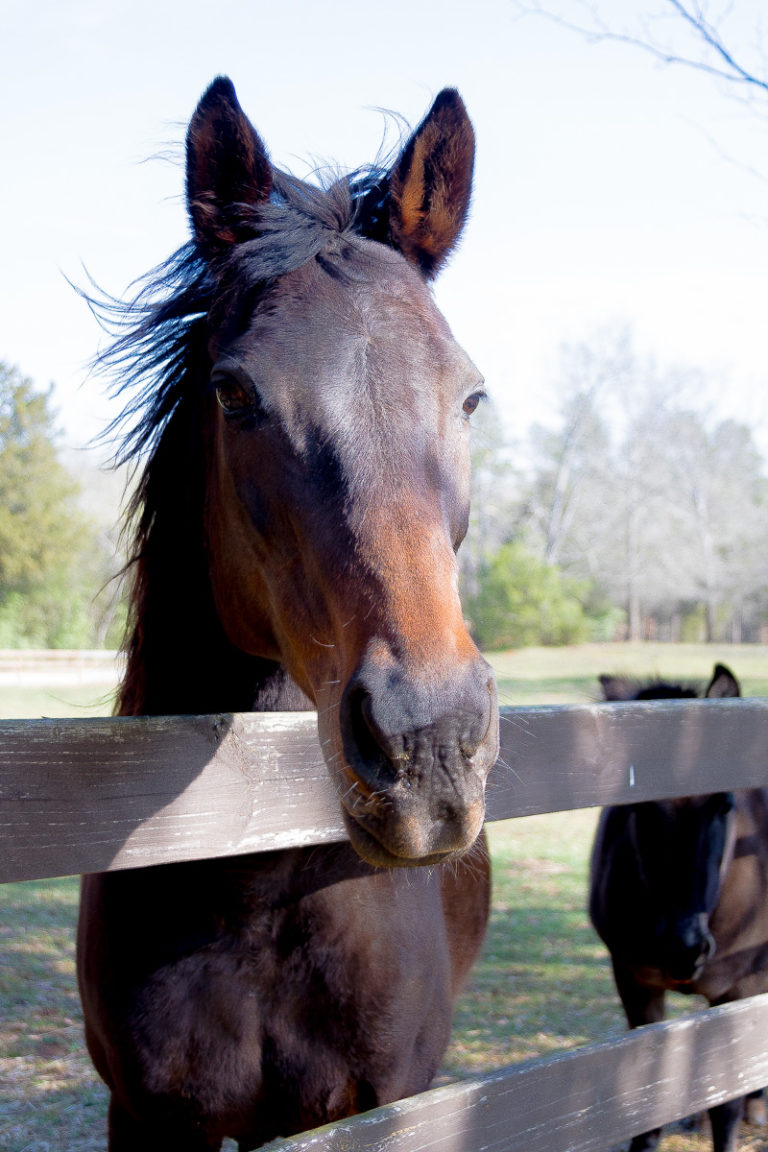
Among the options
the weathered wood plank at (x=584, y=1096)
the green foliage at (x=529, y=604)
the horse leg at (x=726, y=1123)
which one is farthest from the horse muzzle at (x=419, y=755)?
the green foliage at (x=529, y=604)

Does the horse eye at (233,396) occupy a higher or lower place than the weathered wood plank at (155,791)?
higher

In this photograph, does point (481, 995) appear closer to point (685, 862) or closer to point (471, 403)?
point (685, 862)

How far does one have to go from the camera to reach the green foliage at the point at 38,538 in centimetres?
1798

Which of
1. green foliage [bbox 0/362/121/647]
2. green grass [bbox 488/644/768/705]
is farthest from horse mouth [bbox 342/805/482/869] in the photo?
green grass [bbox 488/644/768/705]

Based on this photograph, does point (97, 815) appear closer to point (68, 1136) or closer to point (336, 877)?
point (336, 877)

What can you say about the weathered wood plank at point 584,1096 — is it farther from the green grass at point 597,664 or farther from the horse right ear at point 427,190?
the green grass at point 597,664

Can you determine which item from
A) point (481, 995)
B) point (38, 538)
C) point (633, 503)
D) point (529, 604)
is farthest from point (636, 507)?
point (481, 995)

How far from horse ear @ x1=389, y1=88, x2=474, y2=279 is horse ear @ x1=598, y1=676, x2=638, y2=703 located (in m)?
3.20

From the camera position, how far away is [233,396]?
1.78 m

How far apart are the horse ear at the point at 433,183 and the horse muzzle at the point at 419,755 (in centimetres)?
121

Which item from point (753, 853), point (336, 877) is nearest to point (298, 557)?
point (336, 877)

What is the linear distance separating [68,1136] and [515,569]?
105 ft

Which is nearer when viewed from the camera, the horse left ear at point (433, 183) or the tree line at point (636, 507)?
the horse left ear at point (433, 183)

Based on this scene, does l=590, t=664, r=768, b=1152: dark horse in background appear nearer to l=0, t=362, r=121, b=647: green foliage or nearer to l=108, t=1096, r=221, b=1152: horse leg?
l=108, t=1096, r=221, b=1152: horse leg
